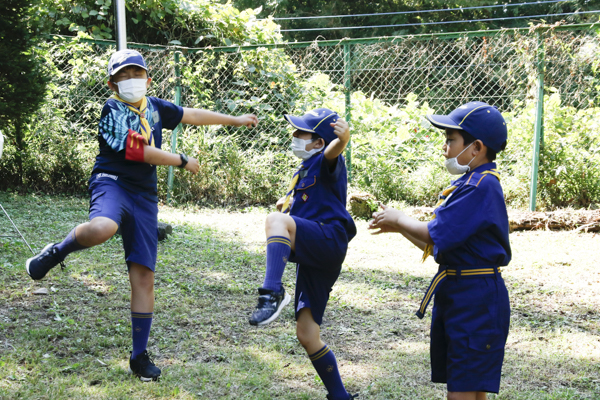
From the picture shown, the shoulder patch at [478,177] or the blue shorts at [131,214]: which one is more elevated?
the shoulder patch at [478,177]

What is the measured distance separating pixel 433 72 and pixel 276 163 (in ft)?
9.35

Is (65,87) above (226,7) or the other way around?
the other way around

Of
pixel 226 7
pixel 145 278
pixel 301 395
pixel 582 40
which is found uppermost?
pixel 226 7

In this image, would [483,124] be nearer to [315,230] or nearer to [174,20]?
[315,230]

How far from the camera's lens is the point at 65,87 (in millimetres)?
8828

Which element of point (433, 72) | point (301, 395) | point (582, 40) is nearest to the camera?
point (301, 395)

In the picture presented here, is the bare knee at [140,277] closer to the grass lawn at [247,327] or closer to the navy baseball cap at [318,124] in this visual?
the grass lawn at [247,327]

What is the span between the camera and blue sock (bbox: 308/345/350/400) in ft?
9.14

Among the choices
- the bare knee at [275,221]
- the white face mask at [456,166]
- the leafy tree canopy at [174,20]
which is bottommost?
the bare knee at [275,221]

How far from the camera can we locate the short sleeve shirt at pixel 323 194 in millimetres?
2740

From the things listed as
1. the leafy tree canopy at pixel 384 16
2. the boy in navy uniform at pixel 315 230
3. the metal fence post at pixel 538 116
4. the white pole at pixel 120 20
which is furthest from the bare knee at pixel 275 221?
the leafy tree canopy at pixel 384 16

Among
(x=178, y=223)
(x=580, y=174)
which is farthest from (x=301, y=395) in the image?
(x=580, y=174)

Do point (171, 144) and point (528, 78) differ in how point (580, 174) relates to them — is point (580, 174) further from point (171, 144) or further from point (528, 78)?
point (171, 144)

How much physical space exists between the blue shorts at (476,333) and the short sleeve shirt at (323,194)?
0.74 meters
